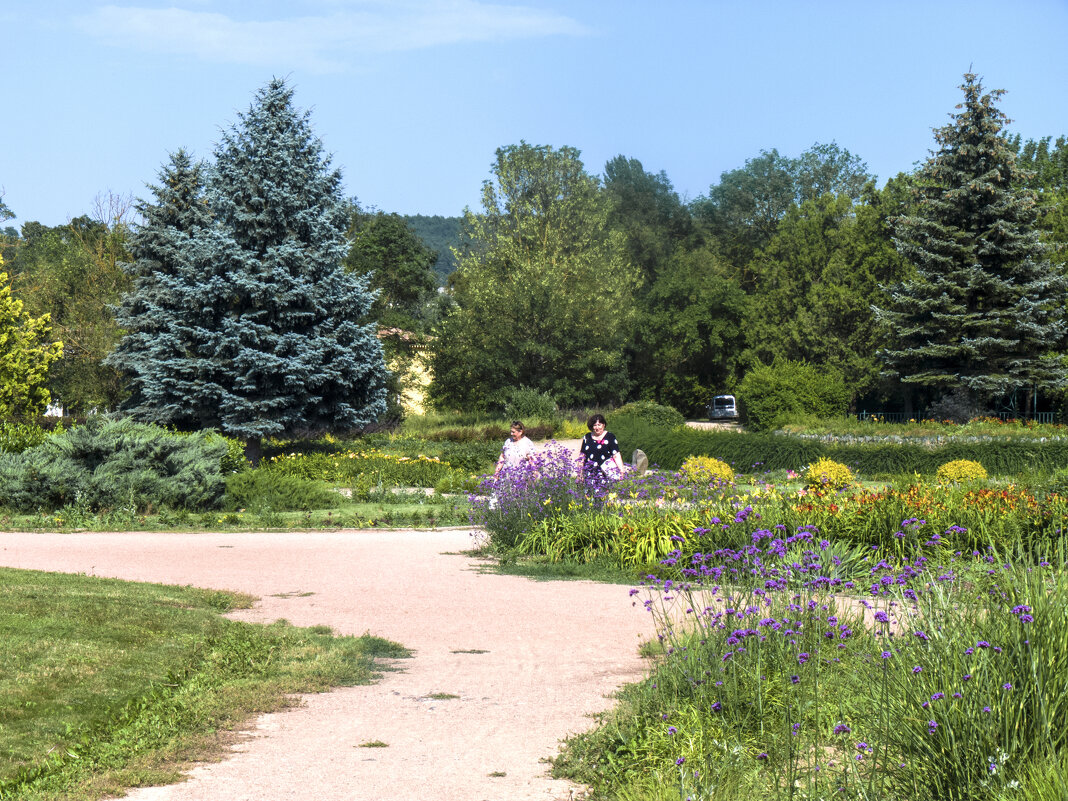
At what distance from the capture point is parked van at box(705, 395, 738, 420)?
5793 centimetres

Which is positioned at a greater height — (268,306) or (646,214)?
(646,214)

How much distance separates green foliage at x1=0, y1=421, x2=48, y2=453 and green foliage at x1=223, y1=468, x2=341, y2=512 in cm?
384

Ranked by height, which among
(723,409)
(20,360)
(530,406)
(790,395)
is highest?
(20,360)

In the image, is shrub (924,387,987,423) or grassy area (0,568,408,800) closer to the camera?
grassy area (0,568,408,800)

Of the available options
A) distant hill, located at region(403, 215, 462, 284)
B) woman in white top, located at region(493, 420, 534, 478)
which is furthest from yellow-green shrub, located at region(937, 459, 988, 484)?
distant hill, located at region(403, 215, 462, 284)

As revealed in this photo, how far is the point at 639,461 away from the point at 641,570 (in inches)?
426

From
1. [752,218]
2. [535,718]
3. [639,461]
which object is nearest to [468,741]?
[535,718]

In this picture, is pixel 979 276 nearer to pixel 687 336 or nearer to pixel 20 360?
pixel 687 336

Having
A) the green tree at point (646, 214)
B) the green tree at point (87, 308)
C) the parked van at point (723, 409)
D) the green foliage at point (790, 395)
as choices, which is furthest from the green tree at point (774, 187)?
the green tree at point (87, 308)

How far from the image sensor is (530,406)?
134ft

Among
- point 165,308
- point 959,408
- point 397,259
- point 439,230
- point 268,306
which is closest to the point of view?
point 268,306

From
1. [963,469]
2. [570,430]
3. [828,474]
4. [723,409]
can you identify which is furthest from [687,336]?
[828,474]

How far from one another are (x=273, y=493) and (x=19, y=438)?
518 centimetres

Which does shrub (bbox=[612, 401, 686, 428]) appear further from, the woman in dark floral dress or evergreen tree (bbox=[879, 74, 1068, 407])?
the woman in dark floral dress
